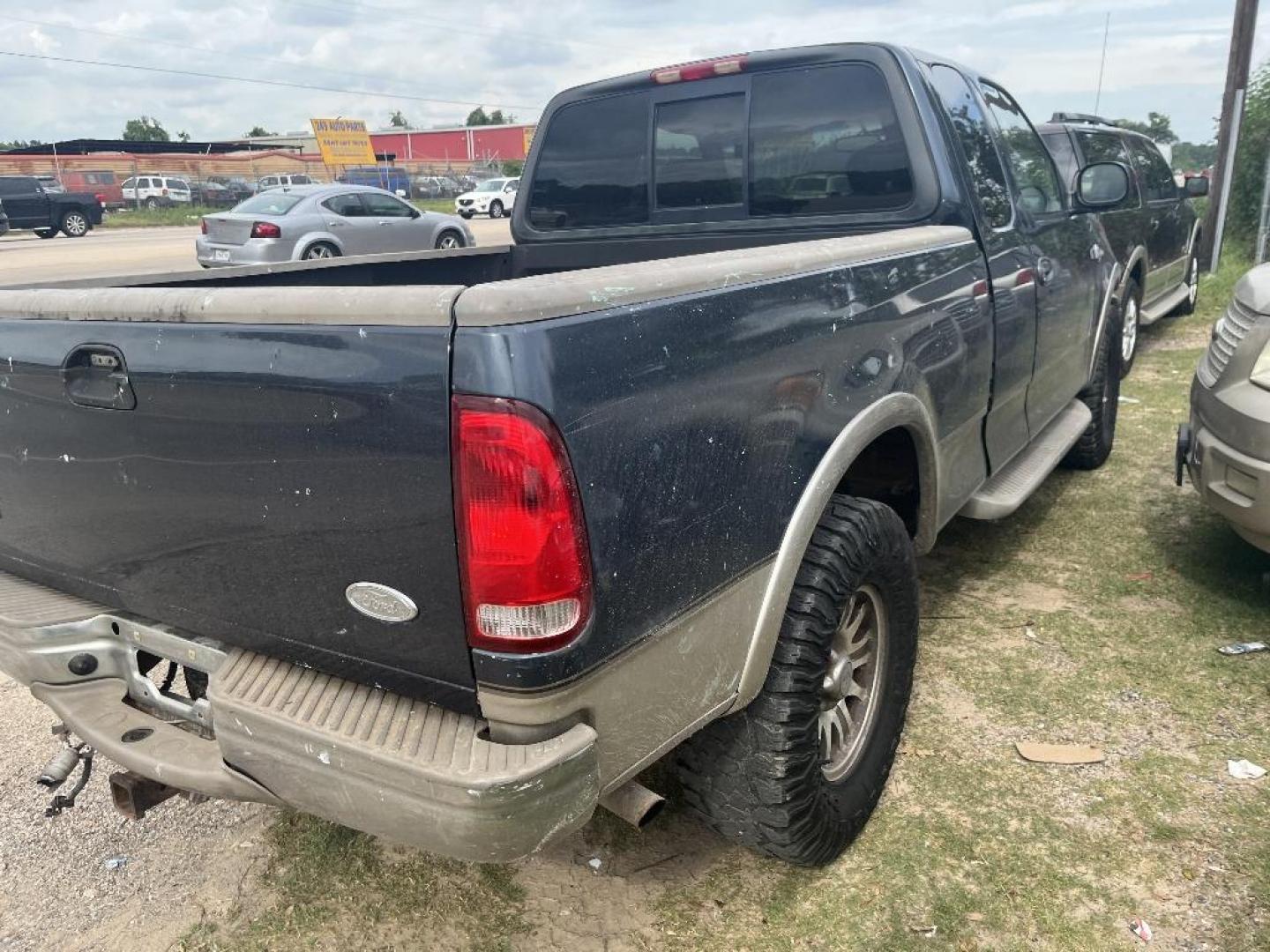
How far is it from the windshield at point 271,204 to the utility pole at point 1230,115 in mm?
11877

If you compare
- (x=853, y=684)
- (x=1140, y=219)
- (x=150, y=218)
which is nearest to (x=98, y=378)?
(x=853, y=684)

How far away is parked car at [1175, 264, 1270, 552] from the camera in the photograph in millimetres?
3199

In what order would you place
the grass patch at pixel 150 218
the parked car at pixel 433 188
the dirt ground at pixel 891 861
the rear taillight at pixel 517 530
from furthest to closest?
the parked car at pixel 433 188
the grass patch at pixel 150 218
the dirt ground at pixel 891 861
the rear taillight at pixel 517 530

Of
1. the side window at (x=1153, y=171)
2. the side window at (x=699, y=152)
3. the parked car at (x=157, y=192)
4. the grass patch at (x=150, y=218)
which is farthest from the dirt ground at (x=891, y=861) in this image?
the parked car at (x=157, y=192)

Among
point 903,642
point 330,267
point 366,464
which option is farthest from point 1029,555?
point 366,464

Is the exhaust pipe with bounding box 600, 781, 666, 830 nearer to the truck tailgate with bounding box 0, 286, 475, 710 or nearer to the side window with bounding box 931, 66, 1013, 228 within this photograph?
the truck tailgate with bounding box 0, 286, 475, 710

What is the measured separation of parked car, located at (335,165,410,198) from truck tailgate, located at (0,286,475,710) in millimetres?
38637

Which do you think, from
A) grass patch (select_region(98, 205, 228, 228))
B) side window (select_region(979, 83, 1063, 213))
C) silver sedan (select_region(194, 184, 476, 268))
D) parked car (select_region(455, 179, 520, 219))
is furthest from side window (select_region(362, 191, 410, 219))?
grass patch (select_region(98, 205, 228, 228))

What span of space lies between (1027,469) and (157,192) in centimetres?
4607

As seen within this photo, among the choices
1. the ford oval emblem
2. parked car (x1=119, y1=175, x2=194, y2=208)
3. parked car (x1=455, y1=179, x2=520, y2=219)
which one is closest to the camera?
the ford oval emblem

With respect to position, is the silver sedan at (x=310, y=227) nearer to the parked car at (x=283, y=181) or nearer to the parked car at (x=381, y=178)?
the parked car at (x=381, y=178)

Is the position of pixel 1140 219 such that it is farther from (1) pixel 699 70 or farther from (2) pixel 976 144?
(1) pixel 699 70

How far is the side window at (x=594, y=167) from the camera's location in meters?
3.78

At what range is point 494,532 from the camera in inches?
61.6
